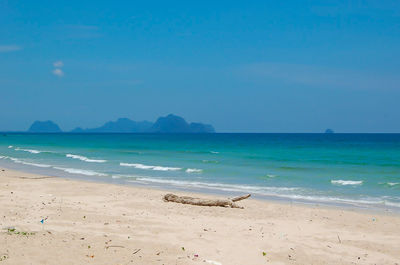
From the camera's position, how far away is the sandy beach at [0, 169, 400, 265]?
7102 millimetres

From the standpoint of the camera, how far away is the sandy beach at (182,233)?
7102 millimetres

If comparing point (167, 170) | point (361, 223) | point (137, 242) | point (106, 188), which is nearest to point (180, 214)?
point (137, 242)

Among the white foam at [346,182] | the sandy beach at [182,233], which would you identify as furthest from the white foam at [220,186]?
the sandy beach at [182,233]

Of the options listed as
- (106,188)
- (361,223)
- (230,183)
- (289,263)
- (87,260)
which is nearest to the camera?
(87,260)

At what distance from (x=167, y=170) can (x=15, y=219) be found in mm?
18471

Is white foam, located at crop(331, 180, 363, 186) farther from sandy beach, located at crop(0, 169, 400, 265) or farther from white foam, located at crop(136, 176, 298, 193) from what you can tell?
sandy beach, located at crop(0, 169, 400, 265)

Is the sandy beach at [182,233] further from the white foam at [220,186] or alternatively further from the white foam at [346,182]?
the white foam at [346,182]

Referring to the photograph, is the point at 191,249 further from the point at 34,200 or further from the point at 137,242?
the point at 34,200

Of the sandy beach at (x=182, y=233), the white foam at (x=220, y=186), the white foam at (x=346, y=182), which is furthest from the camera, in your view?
the white foam at (x=346, y=182)

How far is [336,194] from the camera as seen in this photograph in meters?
17.3

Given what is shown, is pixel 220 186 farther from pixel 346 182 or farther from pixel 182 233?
pixel 182 233

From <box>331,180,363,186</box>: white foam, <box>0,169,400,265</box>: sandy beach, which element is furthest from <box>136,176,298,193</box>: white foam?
<box>0,169,400,265</box>: sandy beach

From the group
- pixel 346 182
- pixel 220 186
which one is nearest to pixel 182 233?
pixel 220 186

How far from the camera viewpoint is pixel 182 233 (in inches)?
347
